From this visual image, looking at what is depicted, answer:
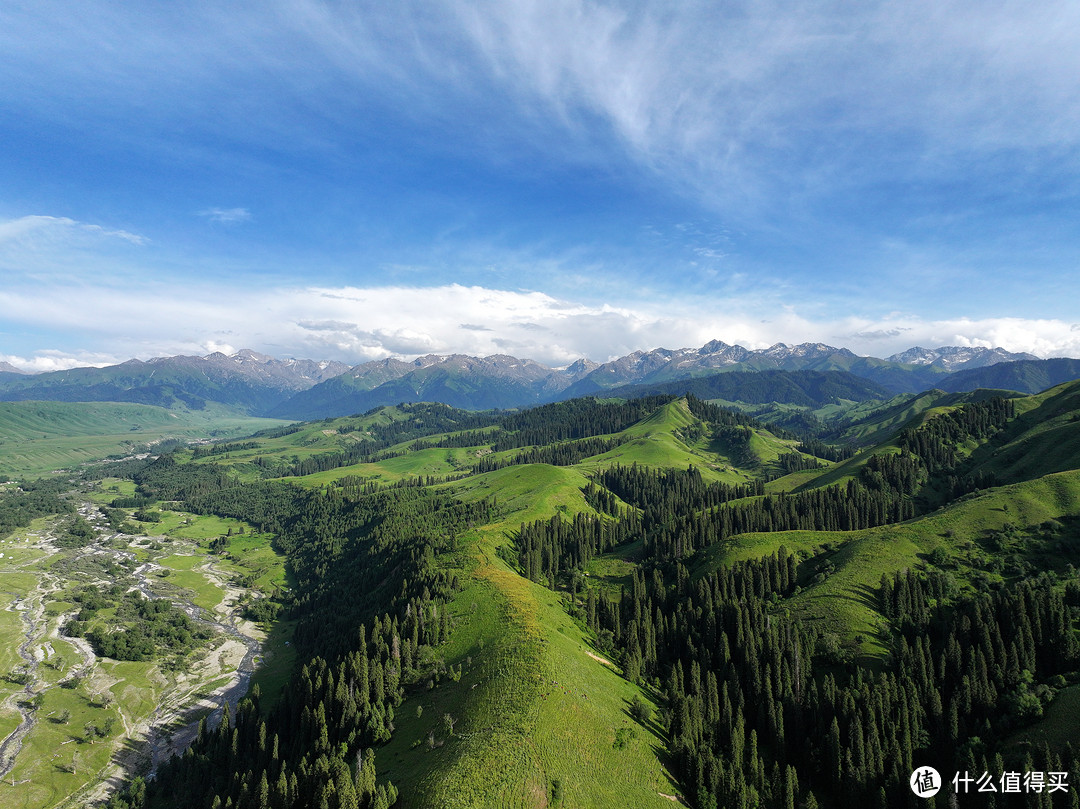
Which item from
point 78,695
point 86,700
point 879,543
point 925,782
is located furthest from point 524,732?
point 78,695

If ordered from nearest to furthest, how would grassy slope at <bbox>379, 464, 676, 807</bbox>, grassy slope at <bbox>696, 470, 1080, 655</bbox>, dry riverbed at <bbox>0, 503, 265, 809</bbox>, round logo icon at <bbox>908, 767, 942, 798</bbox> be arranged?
grassy slope at <bbox>379, 464, 676, 807</bbox> → round logo icon at <bbox>908, 767, 942, 798</bbox> → dry riverbed at <bbox>0, 503, 265, 809</bbox> → grassy slope at <bbox>696, 470, 1080, 655</bbox>

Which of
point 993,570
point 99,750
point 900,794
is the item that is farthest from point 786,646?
point 99,750

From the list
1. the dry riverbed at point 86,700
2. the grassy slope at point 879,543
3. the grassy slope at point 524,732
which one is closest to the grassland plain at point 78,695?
the dry riverbed at point 86,700

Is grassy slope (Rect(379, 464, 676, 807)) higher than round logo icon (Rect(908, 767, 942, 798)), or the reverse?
grassy slope (Rect(379, 464, 676, 807))

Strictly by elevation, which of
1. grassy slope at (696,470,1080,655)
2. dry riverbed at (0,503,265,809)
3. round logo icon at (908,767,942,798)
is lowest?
dry riverbed at (0,503,265,809)

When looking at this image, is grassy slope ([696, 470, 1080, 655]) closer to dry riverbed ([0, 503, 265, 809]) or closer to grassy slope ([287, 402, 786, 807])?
grassy slope ([287, 402, 786, 807])

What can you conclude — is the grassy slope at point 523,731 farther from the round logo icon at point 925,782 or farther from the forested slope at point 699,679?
the round logo icon at point 925,782

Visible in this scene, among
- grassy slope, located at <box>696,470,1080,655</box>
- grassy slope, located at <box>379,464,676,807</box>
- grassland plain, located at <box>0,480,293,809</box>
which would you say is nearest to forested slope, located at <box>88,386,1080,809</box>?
grassy slope, located at <box>379,464,676,807</box>

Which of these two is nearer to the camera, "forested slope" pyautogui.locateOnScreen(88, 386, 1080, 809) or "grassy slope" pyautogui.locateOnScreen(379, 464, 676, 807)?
"grassy slope" pyautogui.locateOnScreen(379, 464, 676, 807)

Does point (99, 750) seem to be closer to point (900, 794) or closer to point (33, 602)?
point (33, 602)
